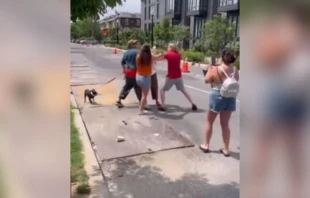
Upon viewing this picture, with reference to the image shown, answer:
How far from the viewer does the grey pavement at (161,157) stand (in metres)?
3.52

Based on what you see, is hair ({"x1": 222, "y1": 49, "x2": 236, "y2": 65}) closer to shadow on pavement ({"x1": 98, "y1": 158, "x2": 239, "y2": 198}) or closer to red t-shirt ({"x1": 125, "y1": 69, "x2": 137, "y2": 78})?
shadow on pavement ({"x1": 98, "y1": 158, "x2": 239, "y2": 198})

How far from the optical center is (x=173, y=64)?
22.4 ft

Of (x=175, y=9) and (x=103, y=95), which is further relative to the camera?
(x=175, y=9)

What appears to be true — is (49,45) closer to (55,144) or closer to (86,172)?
(55,144)

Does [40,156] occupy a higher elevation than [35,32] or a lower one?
lower

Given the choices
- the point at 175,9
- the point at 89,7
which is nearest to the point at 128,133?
the point at 89,7

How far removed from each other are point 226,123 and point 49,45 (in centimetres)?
354

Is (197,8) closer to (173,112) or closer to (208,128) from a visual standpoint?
(173,112)

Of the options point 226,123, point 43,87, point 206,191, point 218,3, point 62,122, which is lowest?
point 206,191

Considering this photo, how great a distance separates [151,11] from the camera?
1858 inches

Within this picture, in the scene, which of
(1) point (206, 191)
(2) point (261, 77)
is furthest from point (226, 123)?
(2) point (261, 77)

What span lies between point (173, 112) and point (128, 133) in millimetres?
1860

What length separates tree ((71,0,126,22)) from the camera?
2289 mm

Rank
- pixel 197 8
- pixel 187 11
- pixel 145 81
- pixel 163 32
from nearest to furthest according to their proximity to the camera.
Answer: pixel 145 81
pixel 163 32
pixel 197 8
pixel 187 11
